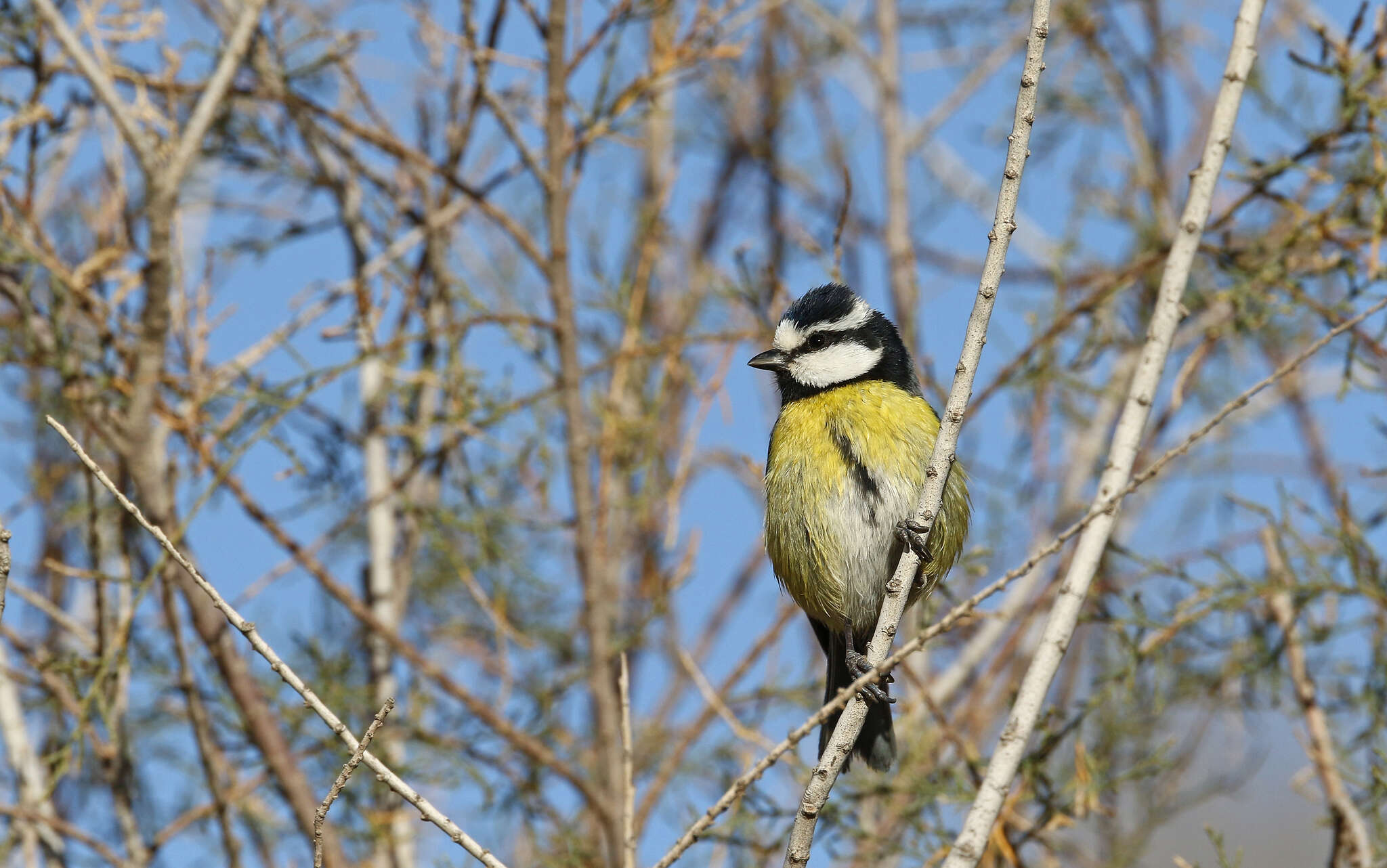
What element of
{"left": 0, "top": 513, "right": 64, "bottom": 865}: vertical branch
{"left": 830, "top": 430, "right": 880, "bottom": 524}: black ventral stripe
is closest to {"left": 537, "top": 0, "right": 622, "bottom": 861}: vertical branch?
{"left": 830, "top": 430, "right": 880, "bottom": 524}: black ventral stripe

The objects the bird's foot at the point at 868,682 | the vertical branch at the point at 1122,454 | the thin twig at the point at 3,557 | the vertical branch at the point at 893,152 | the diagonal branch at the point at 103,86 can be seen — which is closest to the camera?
the thin twig at the point at 3,557

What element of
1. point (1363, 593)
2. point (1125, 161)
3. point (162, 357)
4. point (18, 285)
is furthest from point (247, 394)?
point (1125, 161)

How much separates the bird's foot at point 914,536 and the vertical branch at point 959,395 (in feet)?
0.08

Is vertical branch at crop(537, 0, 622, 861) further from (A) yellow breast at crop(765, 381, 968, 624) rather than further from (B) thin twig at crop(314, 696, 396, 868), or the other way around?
(B) thin twig at crop(314, 696, 396, 868)

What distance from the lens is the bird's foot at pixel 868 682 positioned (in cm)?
267

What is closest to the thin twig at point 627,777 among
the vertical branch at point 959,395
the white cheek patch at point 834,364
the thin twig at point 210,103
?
the vertical branch at point 959,395

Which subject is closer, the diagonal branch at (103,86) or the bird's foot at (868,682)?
the bird's foot at (868,682)

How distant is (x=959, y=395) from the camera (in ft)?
8.16

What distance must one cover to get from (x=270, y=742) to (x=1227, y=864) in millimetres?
2690

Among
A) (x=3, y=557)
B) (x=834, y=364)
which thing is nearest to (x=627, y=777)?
(x=3, y=557)

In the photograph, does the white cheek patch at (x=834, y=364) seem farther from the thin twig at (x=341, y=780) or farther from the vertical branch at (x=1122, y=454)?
the thin twig at (x=341, y=780)

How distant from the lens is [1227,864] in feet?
9.87

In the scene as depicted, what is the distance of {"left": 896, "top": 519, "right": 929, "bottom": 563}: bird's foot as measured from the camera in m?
2.56

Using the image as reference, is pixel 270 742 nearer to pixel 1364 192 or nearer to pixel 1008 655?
pixel 1008 655
